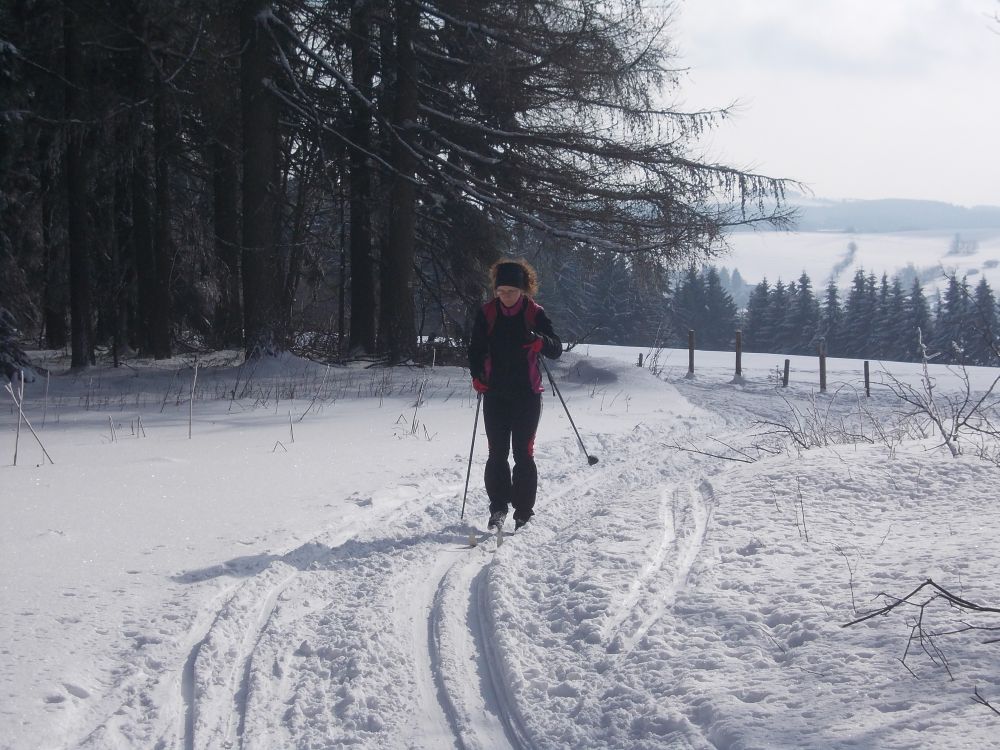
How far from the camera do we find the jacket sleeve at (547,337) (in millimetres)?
6109

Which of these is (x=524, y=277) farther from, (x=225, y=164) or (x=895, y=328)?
(x=895, y=328)

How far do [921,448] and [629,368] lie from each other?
10.1 m

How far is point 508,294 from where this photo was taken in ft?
20.1

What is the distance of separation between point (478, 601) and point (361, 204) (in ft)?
46.2

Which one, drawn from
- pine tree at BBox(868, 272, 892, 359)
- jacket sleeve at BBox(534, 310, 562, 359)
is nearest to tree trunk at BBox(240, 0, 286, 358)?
A: jacket sleeve at BBox(534, 310, 562, 359)

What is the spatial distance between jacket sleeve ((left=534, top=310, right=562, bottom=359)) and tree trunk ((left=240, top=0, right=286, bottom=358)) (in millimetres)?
9062

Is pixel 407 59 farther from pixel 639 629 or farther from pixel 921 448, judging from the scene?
pixel 639 629

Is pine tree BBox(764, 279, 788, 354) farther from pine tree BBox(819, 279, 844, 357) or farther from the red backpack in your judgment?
the red backpack

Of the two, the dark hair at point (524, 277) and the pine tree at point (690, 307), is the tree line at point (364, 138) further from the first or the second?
the pine tree at point (690, 307)

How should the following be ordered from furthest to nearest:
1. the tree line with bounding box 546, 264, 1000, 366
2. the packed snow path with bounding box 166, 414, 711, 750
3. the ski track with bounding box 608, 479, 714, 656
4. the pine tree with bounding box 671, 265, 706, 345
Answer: the pine tree with bounding box 671, 265, 706, 345 < the tree line with bounding box 546, 264, 1000, 366 < the ski track with bounding box 608, 479, 714, 656 < the packed snow path with bounding box 166, 414, 711, 750

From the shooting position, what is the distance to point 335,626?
424 centimetres

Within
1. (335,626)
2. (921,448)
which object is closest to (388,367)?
(921,448)

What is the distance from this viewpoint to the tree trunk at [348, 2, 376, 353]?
15938 millimetres

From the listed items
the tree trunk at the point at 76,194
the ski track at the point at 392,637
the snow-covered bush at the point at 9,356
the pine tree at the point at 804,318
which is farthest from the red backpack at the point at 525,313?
the pine tree at the point at 804,318
